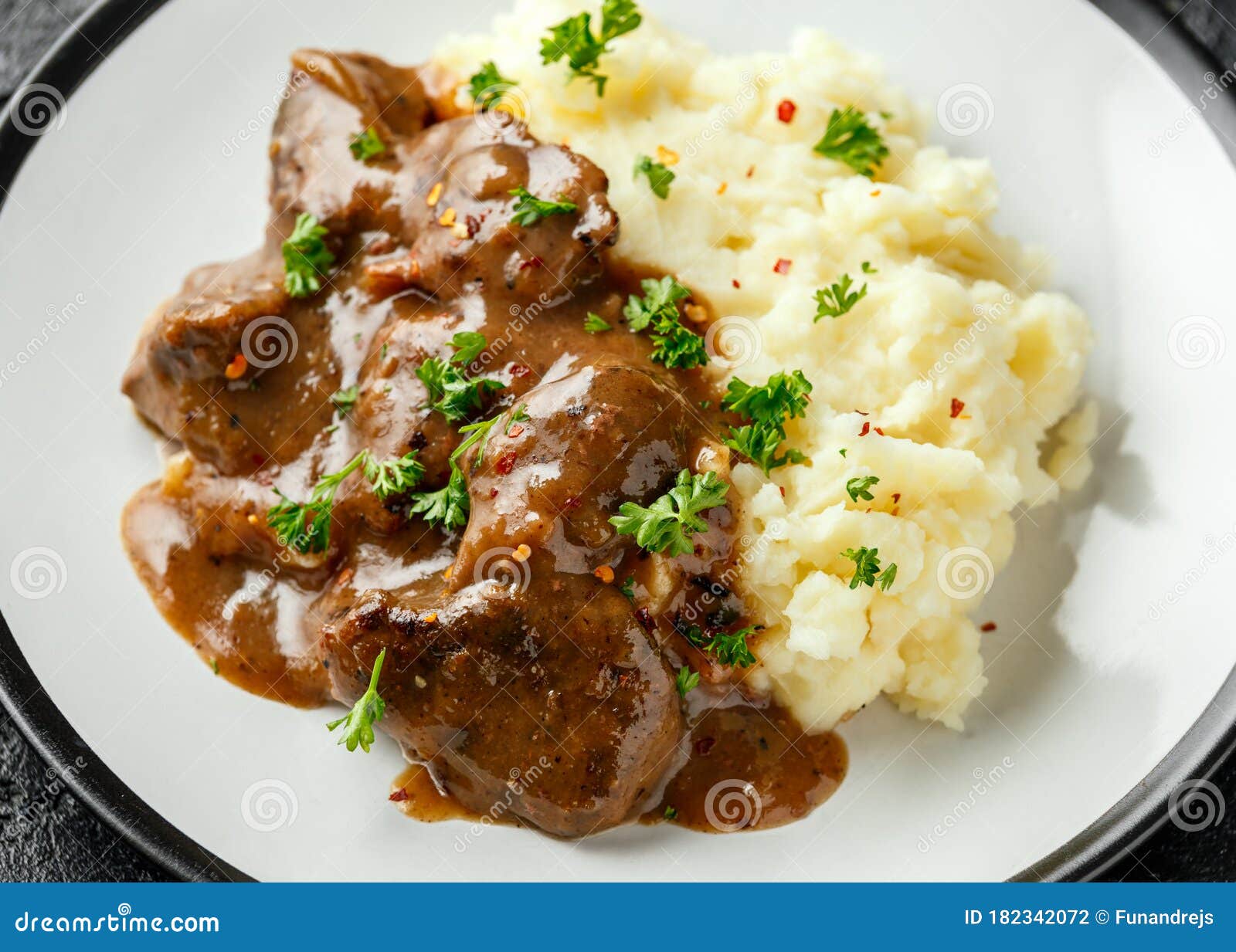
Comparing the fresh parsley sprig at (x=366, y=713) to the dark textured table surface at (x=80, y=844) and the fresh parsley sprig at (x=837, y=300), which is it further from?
the fresh parsley sprig at (x=837, y=300)

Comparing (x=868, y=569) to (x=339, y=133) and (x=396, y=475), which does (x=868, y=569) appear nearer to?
(x=396, y=475)

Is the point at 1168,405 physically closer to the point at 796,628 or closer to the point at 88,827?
the point at 796,628

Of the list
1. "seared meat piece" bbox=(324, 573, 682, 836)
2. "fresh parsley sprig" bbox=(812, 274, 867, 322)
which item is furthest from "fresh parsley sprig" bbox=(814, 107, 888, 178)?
"seared meat piece" bbox=(324, 573, 682, 836)

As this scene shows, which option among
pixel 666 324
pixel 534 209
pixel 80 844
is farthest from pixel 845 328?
pixel 80 844

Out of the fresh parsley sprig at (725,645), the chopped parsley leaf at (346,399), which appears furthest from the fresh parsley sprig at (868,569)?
the chopped parsley leaf at (346,399)
